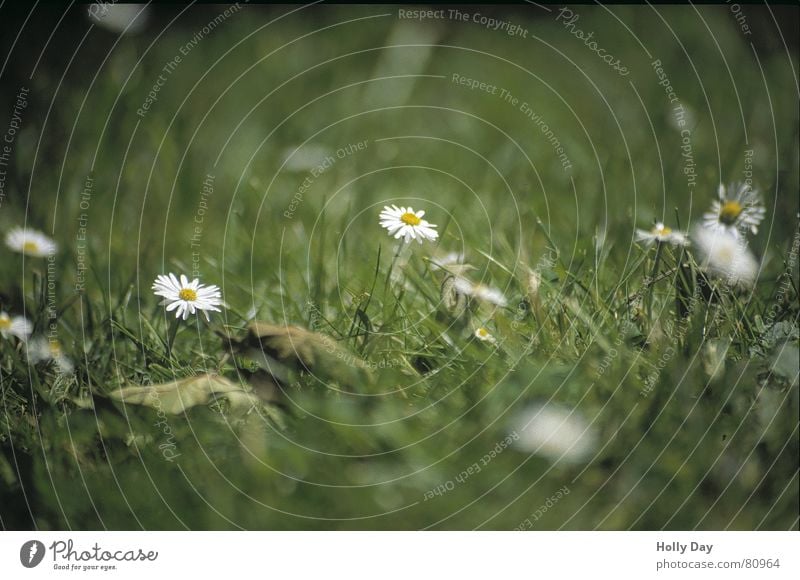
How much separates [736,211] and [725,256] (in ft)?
0.19

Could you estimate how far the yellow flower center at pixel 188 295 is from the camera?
88cm

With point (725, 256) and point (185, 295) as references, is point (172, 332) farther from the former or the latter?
point (725, 256)

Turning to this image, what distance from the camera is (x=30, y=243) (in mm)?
884

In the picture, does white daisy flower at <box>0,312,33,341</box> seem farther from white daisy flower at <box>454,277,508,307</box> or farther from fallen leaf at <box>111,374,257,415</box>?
white daisy flower at <box>454,277,508,307</box>

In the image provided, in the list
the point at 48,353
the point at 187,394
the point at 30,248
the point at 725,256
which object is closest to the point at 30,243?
the point at 30,248

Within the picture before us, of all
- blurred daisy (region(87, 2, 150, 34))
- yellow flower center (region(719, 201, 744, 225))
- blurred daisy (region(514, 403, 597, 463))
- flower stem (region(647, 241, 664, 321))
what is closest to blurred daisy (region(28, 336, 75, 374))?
blurred daisy (region(87, 2, 150, 34))

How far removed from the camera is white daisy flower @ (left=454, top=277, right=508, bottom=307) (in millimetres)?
875

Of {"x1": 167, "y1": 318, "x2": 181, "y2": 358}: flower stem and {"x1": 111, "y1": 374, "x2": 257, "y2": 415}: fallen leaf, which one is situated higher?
{"x1": 167, "y1": 318, "x2": 181, "y2": 358}: flower stem

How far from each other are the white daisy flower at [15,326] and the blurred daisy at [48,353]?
0.01m

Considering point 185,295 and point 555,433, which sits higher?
point 185,295

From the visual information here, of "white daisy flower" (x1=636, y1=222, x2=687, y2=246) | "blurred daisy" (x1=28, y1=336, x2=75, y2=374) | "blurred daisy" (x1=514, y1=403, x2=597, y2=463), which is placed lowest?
"blurred daisy" (x1=514, y1=403, x2=597, y2=463)

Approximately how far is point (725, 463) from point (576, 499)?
15cm

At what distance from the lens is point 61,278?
2.87 ft
